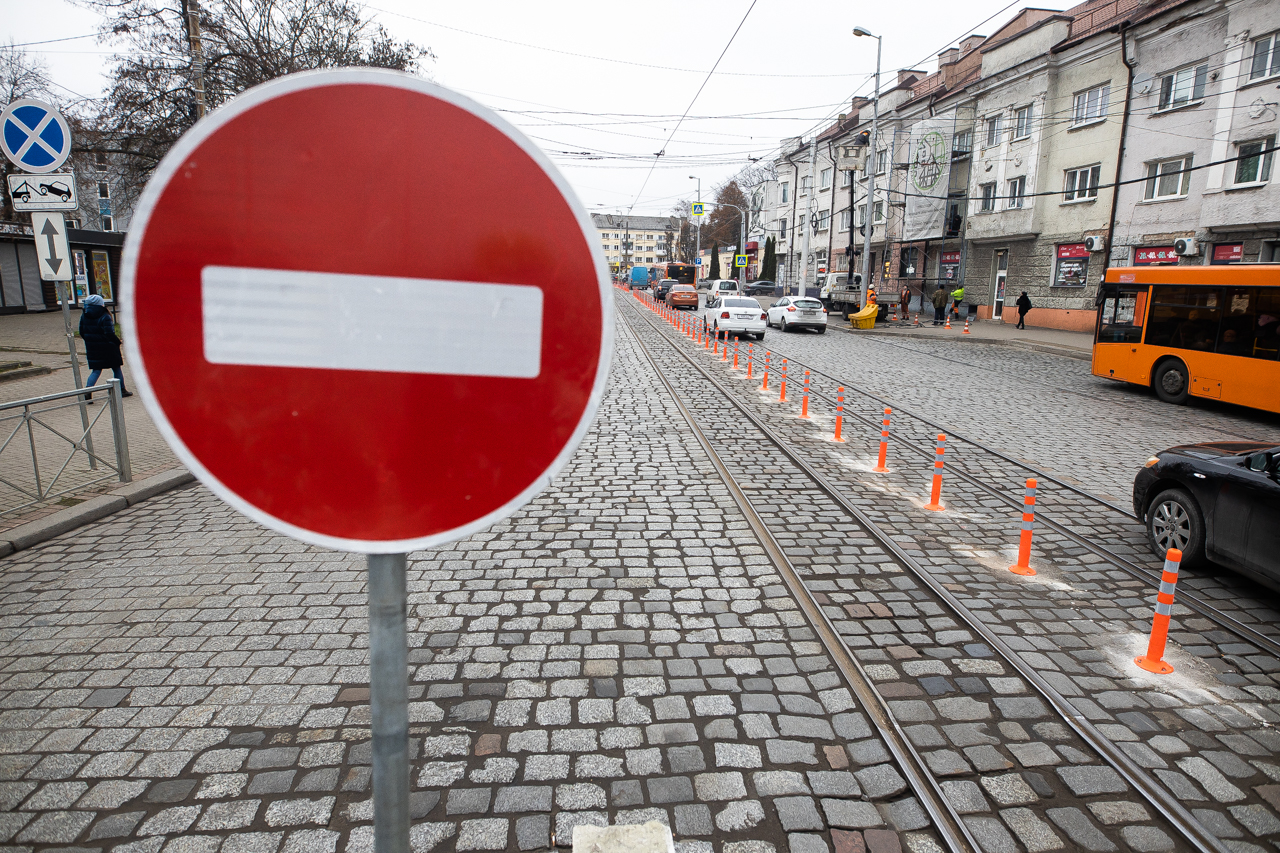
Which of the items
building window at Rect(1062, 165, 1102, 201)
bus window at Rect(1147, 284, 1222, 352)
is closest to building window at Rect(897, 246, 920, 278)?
building window at Rect(1062, 165, 1102, 201)

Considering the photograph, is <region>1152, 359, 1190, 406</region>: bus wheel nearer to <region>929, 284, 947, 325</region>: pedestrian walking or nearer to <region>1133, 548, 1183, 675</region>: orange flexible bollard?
<region>1133, 548, 1183, 675</region>: orange flexible bollard

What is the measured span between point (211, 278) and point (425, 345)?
34 cm

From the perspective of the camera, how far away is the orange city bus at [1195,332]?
12445mm

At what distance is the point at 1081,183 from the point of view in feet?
97.2

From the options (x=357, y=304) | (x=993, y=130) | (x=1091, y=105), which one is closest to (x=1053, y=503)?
(x=357, y=304)

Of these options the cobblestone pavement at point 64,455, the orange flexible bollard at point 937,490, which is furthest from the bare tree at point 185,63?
the orange flexible bollard at point 937,490

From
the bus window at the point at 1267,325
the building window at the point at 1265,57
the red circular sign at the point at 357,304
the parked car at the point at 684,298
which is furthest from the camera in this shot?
the parked car at the point at 684,298

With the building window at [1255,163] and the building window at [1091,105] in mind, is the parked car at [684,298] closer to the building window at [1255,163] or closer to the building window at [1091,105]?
the building window at [1091,105]

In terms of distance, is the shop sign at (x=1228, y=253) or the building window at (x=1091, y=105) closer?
the shop sign at (x=1228, y=253)

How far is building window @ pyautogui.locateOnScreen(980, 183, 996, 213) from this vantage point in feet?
113

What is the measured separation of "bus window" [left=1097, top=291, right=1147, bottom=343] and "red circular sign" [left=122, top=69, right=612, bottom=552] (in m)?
17.7

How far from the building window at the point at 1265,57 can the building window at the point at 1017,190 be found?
10.0m

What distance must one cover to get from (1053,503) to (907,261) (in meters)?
39.8

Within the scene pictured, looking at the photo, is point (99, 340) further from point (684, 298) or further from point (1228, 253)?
point (684, 298)
